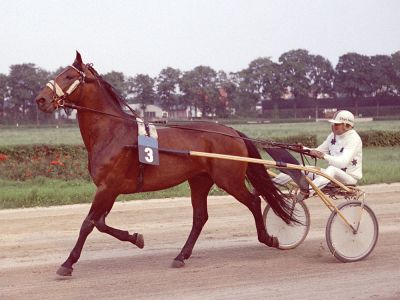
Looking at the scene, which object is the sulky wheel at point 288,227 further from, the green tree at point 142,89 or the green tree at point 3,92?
the green tree at point 3,92

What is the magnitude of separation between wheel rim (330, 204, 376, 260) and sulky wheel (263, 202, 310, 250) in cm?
62

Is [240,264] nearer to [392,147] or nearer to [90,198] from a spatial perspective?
Result: [90,198]

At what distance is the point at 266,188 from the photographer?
22.0ft

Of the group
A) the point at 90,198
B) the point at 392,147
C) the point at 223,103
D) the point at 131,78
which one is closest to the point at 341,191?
the point at 90,198

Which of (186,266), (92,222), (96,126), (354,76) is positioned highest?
(354,76)

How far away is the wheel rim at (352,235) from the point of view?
6332 millimetres

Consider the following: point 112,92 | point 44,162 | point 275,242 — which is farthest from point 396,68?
point 112,92

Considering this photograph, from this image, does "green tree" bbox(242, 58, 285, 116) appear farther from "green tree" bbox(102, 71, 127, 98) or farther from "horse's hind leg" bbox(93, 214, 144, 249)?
"horse's hind leg" bbox(93, 214, 144, 249)

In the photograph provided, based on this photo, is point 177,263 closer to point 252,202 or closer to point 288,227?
point 252,202

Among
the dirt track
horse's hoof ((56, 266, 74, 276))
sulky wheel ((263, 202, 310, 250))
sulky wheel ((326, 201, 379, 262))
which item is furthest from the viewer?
sulky wheel ((263, 202, 310, 250))

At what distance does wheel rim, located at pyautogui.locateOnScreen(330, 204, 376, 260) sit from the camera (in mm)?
6332

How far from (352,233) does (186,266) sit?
1.59 meters

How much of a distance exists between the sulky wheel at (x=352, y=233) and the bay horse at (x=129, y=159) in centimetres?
54

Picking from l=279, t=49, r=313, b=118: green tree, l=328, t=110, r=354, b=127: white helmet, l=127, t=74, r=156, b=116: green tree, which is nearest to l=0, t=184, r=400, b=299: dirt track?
l=328, t=110, r=354, b=127: white helmet
